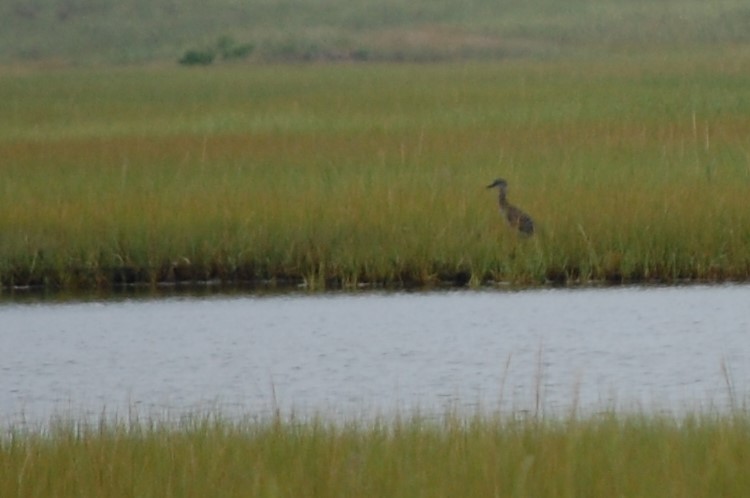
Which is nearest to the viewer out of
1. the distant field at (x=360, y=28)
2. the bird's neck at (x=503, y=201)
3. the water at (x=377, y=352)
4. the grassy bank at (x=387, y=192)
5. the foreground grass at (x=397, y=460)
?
the foreground grass at (x=397, y=460)

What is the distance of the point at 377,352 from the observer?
1062cm

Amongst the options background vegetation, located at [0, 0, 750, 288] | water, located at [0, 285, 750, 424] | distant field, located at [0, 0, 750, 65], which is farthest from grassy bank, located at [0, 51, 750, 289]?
distant field, located at [0, 0, 750, 65]

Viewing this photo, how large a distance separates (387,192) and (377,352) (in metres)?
4.01

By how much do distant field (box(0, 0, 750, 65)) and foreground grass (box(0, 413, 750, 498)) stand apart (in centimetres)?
4140

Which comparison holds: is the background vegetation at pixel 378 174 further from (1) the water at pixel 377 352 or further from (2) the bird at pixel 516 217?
(1) the water at pixel 377 352

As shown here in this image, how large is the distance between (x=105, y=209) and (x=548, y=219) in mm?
3551

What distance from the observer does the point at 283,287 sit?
1288cm

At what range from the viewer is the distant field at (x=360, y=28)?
5059cm

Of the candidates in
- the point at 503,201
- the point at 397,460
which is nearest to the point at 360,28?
the point at 503,201

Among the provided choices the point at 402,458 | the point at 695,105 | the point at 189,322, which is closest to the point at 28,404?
the point at 189,322

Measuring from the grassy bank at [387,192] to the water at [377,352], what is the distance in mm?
416

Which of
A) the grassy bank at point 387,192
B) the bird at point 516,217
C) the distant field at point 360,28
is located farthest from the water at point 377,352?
the distant field at point 360,28

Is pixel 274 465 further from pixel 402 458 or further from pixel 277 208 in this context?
pixel 277 208

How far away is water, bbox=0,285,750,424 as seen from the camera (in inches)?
356
